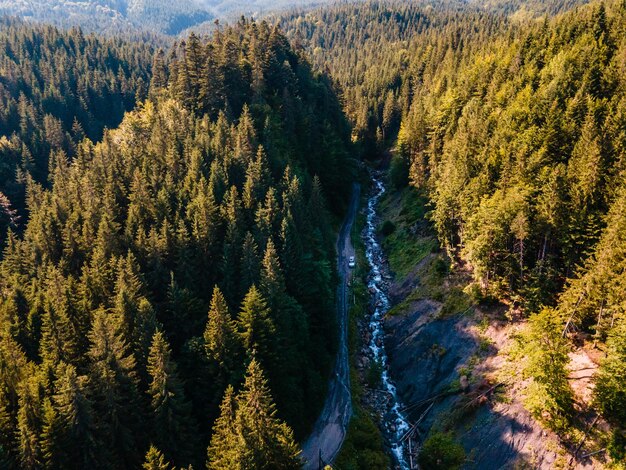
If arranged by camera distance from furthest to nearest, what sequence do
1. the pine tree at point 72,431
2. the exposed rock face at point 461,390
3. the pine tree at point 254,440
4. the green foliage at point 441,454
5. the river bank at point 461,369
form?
the green foliage at point 441,454 < the river bank at point 461,369 < the exposed rock face at point 461,390 < the pine tree at point 72,431 < the pine tree at point 254,440

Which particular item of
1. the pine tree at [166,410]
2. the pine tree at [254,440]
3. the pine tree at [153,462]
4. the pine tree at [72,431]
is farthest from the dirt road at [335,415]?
the pine tree at [72,431]

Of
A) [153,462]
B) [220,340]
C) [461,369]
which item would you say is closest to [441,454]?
[461,369]

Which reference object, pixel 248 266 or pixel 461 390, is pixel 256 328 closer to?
pixel 248 266

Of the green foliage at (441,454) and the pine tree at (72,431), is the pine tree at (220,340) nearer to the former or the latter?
the pine tree at (72,431)

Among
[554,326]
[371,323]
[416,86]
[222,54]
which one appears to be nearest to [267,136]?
[222,54]

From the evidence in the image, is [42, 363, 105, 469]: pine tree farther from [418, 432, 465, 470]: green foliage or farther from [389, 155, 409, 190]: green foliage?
[389, 155, 409, 190]: green foliage

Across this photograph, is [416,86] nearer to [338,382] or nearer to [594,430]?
[338,382]
